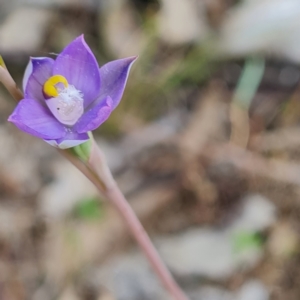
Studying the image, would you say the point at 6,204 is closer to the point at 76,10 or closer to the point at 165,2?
the point at 76,10

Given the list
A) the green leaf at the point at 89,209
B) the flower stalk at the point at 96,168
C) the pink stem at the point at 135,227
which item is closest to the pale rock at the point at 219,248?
the green leaf at the point at 89,209

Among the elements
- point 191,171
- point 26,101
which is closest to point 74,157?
point 26,101

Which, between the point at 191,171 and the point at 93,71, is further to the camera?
the point at 191,171

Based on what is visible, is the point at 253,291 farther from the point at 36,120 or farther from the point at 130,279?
the point at 36,120

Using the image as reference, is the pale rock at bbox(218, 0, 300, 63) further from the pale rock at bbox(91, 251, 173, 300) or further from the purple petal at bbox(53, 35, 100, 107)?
the purple petal at bbox(53, 35, 100, 107)

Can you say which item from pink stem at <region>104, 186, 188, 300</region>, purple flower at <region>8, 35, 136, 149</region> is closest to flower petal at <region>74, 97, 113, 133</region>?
purple flower at <region>8, 35, 136, 149</region>

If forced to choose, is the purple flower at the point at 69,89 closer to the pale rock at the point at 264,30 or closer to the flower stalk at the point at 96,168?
the flower stalk at the point at 96,168

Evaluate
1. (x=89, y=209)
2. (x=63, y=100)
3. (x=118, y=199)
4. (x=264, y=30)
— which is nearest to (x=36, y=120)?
(x=63, y=100)
